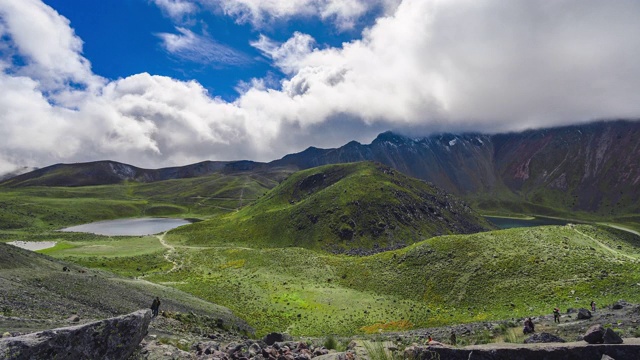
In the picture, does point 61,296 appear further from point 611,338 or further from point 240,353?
point 611,338

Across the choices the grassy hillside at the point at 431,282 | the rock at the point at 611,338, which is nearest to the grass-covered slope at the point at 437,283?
the grassy hillside at the point at 431,282

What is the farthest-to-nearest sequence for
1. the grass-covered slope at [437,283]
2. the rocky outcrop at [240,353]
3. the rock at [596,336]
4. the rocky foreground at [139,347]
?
the grass-covered slope at [437,283]
the rocky outcrop at [240,353]
the rock at [596,336]
the rocky foreground at [139,347]

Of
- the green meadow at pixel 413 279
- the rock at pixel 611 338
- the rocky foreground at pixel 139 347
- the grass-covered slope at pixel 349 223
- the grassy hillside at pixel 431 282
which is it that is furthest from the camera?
the grass-covered slope at pixel 349 223

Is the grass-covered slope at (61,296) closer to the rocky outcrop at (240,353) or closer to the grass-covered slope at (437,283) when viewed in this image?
the rocky outcrop at (240,353)

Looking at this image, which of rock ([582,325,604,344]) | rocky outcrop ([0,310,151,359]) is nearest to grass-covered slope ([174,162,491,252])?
rock ([582,325,604,344])

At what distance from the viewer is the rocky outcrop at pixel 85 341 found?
10.2 meters

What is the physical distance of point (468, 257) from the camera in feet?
202

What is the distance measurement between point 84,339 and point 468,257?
61163 millimetres

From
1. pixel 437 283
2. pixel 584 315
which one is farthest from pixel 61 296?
pixel 437 283

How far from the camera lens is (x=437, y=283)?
58219 millimetres

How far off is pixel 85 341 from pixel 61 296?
28.5m

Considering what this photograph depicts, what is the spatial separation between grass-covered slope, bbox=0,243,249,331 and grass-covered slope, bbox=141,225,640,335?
34.4 feet

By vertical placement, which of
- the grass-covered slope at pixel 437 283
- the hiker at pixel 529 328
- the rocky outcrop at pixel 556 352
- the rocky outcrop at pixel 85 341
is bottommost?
the grass-covered slope at pixel 437 283

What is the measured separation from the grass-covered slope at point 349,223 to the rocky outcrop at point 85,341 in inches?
4961
